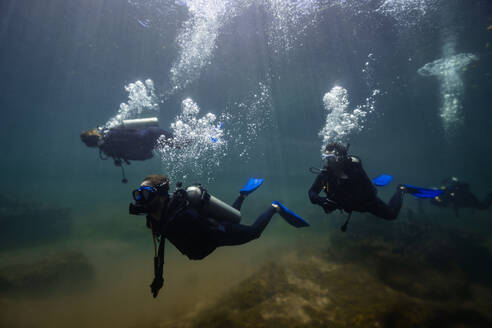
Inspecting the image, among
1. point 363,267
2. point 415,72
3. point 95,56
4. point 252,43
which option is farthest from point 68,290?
point 415,72

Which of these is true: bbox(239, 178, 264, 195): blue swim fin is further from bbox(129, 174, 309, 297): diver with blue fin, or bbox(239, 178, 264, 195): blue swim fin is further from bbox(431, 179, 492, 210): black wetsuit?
bbox(431, 179, 492, 210): black wetsuit

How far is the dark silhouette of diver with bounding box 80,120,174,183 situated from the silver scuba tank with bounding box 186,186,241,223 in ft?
11.9

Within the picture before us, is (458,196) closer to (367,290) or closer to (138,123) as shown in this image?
(367,290)

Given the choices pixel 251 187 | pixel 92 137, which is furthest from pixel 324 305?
pixel 92 137

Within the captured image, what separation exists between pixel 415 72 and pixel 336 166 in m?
17.1

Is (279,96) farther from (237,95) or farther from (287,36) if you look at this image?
(287,36)

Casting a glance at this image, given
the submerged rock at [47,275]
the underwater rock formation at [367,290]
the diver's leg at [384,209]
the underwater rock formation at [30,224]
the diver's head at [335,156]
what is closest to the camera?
the diver's head at [335,156]

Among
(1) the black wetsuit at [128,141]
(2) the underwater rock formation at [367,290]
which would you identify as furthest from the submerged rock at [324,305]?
(1) the black wetsuit at [128,141]

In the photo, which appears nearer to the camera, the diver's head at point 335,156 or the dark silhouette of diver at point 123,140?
the diver's head at point 335,156

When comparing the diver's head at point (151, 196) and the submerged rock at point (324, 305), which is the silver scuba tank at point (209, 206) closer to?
the diver's head at point (151, 196)

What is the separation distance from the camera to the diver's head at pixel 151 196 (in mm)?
3104

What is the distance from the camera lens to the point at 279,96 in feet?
66.0

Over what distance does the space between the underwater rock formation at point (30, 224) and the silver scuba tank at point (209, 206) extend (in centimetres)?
1555

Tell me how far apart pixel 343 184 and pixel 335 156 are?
0.62 meters
